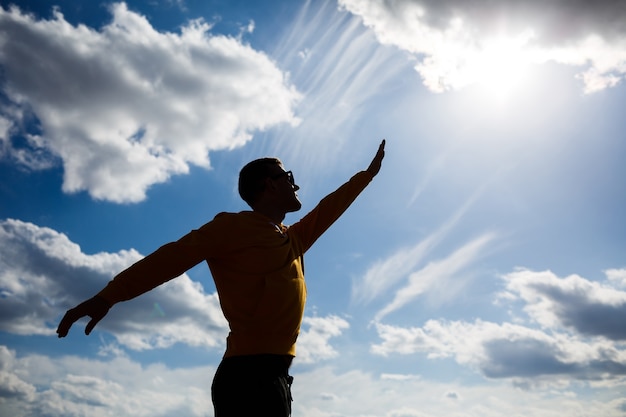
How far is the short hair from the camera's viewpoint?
18.5 feet

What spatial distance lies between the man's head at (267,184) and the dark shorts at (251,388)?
1.86m

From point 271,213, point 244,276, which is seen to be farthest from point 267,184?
point 244,276

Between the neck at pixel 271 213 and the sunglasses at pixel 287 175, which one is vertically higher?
the sunglasses at pixel 287 175

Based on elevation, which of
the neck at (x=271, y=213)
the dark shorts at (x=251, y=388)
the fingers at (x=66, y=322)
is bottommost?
the dark shorts at (x=251, y=388)

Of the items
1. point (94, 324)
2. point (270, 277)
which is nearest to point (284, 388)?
point (270, 277)

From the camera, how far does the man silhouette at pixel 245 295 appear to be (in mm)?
4168

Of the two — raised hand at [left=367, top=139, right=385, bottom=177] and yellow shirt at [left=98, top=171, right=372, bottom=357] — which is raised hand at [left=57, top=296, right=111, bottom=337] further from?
raised hand at [left=367, top=139, right=385, bottom=177]

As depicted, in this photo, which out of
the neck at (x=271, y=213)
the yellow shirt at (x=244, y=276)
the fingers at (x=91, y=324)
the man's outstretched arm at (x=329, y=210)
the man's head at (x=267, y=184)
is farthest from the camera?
the man's outstretched arm at (x=329, y=210)

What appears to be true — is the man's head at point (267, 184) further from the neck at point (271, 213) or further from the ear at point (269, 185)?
the neck at point (271, 213)

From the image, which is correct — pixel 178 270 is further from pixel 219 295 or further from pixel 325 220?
pixel 325 220

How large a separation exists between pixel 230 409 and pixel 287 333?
31.5 inches

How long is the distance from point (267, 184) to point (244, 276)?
138 centimetres

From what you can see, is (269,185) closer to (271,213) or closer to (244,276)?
(271,213)

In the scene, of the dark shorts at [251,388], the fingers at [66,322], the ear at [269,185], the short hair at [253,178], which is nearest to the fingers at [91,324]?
the fingers at [66,322]
